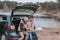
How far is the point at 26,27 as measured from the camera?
6.72 metres

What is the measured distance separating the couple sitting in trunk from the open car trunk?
0.14 m

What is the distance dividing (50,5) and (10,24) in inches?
728

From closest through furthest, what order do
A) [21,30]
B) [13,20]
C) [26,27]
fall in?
[13,20] → [21,30] → [26,27]

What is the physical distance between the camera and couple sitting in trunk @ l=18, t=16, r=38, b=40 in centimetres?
656

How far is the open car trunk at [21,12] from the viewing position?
6.33m

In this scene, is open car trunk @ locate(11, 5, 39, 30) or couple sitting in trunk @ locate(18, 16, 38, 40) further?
couple sitting in trunk @ locate(18, 16, 38, 40)

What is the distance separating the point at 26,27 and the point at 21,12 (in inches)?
18.0

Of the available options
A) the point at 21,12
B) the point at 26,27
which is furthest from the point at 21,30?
the point at 21,12

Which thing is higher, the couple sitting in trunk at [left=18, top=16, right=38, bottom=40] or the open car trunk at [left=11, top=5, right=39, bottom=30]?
the open car trunk at [left=11, top=5, right=39, bottom=30]

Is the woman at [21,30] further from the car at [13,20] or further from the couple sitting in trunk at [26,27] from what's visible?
the car at [13,20]

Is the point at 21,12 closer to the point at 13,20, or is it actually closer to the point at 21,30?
the point at 13,20

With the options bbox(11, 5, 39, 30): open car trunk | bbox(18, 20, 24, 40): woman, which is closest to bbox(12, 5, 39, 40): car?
bbox(11, 5, 39, 30): open car trunk

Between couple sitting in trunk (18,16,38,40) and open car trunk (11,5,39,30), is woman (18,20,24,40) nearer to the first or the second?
couple sitting in trunk (18,16,38,40)

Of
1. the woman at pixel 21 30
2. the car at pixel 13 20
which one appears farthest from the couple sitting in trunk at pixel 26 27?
the car at pixel 13 20
